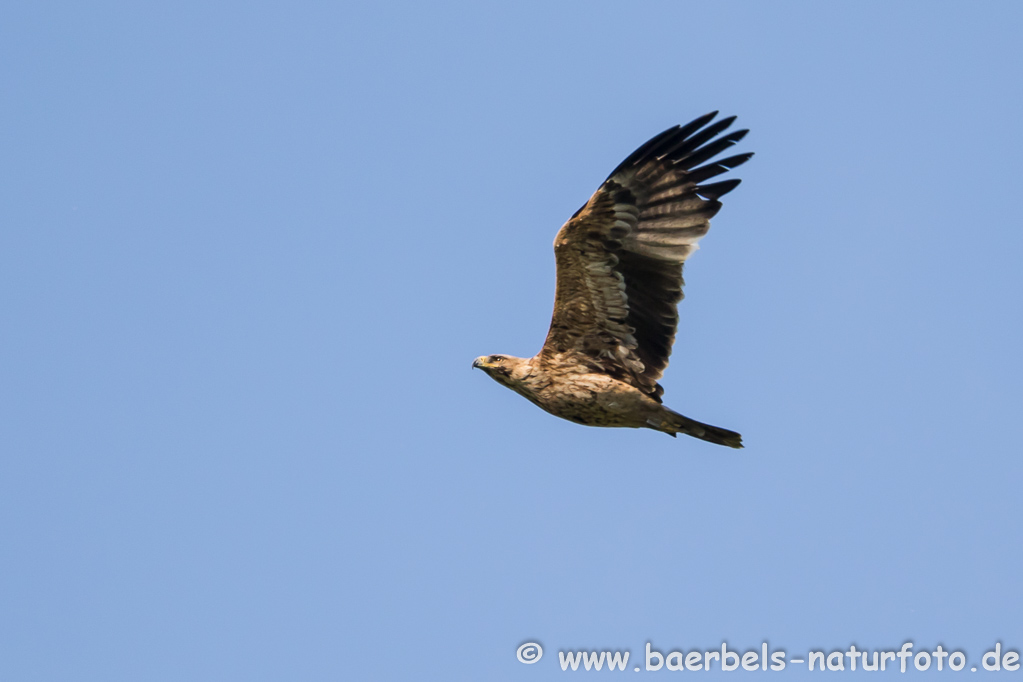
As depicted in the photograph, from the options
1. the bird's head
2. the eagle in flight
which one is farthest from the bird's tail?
the bird's head

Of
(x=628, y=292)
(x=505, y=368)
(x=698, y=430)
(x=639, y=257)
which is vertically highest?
(x=639, y=257)

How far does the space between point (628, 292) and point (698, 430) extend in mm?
1406

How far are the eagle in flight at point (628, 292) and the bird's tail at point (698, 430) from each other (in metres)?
0.01

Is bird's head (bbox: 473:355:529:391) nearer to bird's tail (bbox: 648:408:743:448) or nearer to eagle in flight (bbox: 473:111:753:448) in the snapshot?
eagle in flight (bbox: 473:111:753:448)

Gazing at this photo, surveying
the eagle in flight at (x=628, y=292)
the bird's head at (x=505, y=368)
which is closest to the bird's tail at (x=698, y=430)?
the eagle in flight at (x=628, y=292)

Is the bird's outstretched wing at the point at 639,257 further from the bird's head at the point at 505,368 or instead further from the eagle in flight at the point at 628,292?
the bird's head at the point at 505,368

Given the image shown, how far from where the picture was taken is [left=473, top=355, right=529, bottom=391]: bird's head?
292 inches

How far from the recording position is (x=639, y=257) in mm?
7391

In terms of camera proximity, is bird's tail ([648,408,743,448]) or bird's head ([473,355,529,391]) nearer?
bird's tail ([648,408,743,448])

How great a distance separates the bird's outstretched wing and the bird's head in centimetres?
26

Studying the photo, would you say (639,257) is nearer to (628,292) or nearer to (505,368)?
(628,292)

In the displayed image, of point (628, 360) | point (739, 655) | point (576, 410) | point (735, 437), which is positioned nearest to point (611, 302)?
point (628, 360)

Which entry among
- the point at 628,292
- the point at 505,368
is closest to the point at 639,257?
Answer: the point at 628,292

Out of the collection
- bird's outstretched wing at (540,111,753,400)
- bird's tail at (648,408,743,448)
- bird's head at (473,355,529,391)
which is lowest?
bird's tail at (648,408,743,448)
